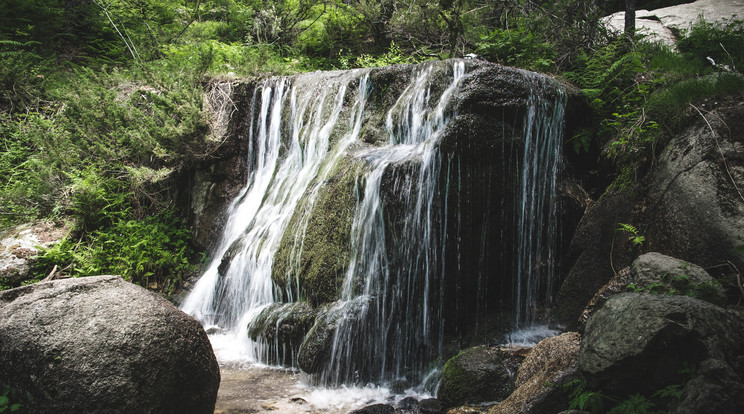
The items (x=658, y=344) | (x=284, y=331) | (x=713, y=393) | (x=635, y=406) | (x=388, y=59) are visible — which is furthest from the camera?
(x=388, y=59)

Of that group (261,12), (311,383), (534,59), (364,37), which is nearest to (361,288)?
(311,383)

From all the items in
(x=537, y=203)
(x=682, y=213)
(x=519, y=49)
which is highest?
(x=519, y=49)

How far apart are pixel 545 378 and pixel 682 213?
9.18 ft

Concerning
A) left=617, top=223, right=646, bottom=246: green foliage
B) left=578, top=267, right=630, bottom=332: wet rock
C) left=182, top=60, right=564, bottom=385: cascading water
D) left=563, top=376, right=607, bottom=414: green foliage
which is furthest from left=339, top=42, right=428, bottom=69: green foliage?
left=563, top=376, right=607, bottom=414: green foliage

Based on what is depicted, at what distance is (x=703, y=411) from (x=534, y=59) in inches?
290

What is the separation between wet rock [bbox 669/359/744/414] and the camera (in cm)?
207

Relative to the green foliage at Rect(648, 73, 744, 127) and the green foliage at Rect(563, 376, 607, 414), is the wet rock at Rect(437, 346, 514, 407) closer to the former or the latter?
the green foliage at Rect(563, 376, 607, 414)

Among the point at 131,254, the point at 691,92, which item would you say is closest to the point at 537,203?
the point at 691,92

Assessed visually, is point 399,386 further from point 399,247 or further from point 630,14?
point 630,14

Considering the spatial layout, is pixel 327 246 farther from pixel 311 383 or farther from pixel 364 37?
pixel 364 37

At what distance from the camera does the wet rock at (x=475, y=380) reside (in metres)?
4.01

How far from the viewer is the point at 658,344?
2.54 m

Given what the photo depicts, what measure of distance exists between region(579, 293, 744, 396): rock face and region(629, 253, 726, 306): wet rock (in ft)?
2.27

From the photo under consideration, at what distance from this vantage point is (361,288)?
5289mm
